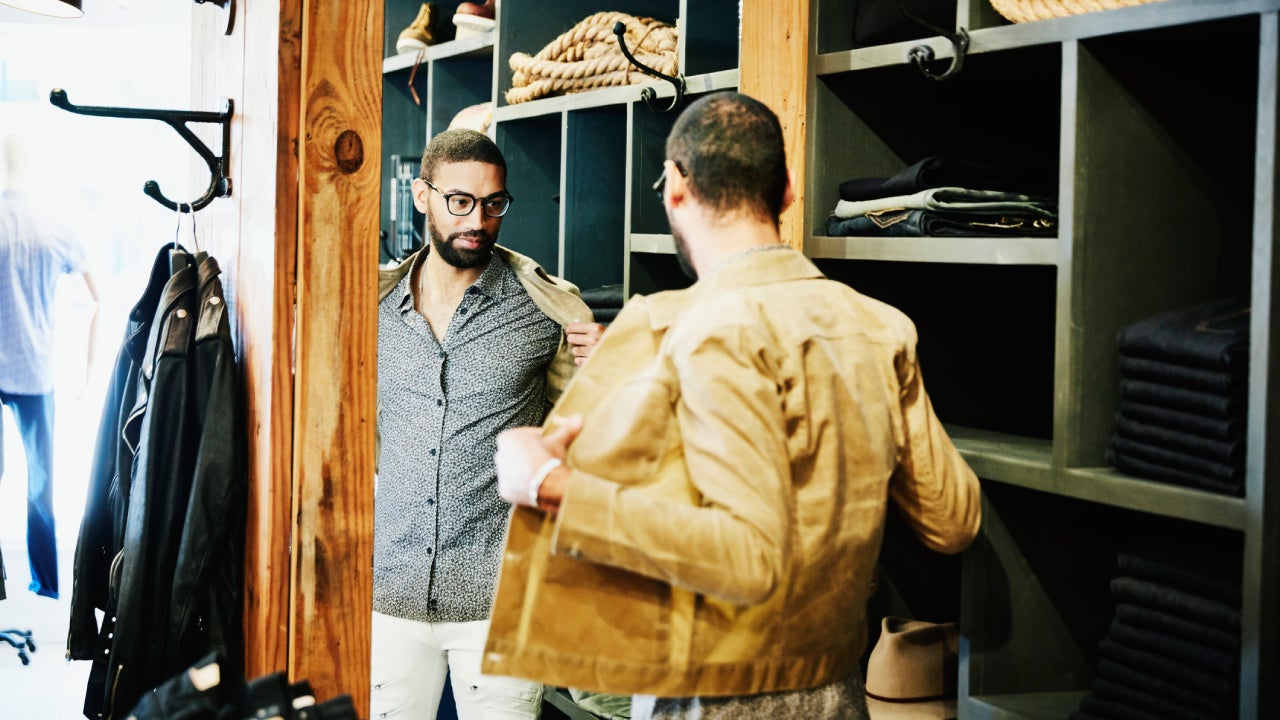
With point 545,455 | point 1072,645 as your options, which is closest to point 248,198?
point 545,455

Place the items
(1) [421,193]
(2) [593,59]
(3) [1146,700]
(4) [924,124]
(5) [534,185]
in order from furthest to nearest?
1. (5) [534,185]
2. (2) [593,59]
3. (1) [421,193]
4. (4) [924,124]
5. (3) [1146,700]

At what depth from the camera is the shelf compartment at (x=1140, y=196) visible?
1818 millimetres

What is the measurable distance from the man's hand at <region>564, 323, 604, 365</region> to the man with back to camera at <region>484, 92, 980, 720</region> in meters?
0.85

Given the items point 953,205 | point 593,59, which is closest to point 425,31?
point 593,59

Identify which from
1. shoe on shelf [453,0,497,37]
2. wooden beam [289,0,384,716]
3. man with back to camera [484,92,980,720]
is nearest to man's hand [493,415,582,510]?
man with back to camera [484,92,980,720]

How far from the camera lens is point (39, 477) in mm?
4707

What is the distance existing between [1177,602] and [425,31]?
300cm

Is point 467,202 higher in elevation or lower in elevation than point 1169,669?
higher

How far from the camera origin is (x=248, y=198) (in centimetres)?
207

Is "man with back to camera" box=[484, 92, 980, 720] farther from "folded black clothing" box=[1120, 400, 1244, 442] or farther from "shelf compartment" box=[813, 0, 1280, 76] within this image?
"shelf compartment" box=[813, 0, 1280, 76]

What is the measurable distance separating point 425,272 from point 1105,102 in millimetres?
1517

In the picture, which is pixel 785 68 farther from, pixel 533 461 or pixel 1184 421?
pixel 533 461

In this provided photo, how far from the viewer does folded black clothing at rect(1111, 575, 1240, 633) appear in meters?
1.68

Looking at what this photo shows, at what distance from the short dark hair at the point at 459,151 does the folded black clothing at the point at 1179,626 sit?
61.5 inches
